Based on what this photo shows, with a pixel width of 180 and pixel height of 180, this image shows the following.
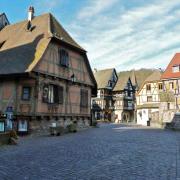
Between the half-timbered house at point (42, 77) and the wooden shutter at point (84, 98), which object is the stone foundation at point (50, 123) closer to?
the half-timbered house at point (42, 77)

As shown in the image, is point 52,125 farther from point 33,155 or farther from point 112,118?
point 112,118

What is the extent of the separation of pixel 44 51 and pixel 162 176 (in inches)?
642

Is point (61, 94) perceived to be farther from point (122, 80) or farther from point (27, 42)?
point (122, 80)

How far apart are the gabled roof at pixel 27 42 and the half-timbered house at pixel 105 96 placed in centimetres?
3439

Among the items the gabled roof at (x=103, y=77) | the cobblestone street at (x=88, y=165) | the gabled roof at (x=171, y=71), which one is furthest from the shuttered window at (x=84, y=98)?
the gabled roof at (x=103, y=77)

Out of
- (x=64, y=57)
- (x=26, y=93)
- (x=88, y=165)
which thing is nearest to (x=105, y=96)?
(x=64, y=57)

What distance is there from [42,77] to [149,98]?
35553mm

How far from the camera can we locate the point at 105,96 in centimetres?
6278

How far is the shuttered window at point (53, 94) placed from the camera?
2287 cm

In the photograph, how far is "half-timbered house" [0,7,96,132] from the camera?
Answer: 845 inches

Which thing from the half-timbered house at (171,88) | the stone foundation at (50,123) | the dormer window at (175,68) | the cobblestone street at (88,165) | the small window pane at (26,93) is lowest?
the cobblestone street at (88,165)

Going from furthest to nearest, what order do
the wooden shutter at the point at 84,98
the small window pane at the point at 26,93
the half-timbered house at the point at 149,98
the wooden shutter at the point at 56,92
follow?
the half-timbered house at the point at 149,98 < the wooden shutter at the point at 84,98 < the wooden shutter at the point at 56,92 < the small window pane at the point at 26,93

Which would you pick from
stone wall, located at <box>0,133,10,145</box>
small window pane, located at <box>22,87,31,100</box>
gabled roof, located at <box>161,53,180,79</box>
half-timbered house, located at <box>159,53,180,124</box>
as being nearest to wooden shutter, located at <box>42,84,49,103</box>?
small window pane, located at <box>22,87,31,100</box>

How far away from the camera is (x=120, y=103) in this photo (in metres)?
63.9
